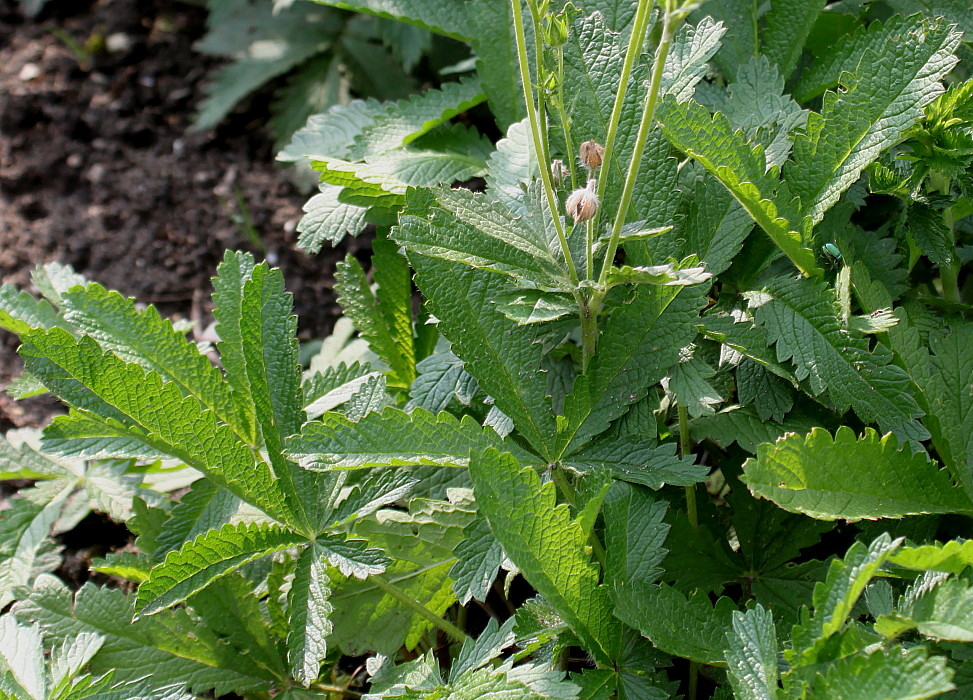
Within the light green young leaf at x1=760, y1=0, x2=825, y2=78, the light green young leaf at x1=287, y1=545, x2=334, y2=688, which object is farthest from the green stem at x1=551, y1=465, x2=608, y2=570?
the light green young leaf at x1=760, y1=0, x2=825, y2=78

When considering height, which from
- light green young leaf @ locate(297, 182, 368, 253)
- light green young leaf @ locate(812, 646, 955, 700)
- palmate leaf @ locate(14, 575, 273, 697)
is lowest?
palmate leaf @ locate(14, 575, 273, 697)

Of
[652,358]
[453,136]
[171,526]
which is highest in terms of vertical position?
[453,136]

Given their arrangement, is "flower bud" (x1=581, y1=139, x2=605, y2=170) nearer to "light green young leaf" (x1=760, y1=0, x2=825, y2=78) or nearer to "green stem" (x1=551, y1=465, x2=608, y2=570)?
"green stem" (x1=551, y1=465, x2=608, y2=570)

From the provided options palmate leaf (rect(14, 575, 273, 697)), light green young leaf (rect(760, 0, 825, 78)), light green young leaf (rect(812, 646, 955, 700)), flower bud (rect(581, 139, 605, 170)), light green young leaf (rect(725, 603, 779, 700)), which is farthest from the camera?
light green young leaf (rect(760, 0, 825, 78))

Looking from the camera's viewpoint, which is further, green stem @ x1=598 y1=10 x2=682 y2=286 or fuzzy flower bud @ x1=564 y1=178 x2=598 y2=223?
fuzzy flower bud @ x1=564 y1=178 x2=598 y2=223

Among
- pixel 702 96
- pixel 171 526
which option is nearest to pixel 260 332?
pixel 171 526

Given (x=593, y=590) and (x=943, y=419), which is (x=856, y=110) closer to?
(x=943, y=419)
